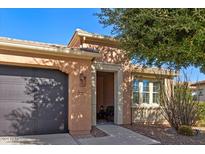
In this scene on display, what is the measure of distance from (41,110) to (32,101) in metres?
0.52

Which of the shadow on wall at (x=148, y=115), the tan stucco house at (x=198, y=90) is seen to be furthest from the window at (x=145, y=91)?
the tan stucco house at (x=198, y=90)

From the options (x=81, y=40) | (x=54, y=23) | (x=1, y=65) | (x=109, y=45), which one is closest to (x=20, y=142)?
(x=1, y=65)

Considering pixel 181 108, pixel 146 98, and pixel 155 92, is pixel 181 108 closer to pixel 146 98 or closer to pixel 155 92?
pixel 146 98

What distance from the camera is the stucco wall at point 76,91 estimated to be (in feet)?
33.2

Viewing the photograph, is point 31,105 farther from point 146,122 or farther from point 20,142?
point 146,122

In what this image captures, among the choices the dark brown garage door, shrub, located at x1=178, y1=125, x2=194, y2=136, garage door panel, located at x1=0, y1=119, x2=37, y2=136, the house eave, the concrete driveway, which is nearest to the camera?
the concrete driveway

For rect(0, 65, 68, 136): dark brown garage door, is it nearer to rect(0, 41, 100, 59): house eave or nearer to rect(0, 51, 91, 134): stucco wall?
rect(0, 51, 91, 134): stucco wall

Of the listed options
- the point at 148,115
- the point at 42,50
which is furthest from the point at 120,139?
the point at 148,115

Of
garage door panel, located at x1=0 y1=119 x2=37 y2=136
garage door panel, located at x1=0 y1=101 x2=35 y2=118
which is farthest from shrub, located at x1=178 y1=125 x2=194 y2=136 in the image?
garage door panel, located at x1=0 y1=101 x2=35 y2=118

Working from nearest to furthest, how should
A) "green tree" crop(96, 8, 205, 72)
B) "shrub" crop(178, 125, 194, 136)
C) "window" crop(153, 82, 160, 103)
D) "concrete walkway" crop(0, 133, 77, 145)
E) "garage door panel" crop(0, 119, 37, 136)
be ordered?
1. "green tree" crop(96, 8, 205, 72)
2. "concrete walkway" crop(0, 133, 77, 145)
3. "garage door panel" crop(0, 119, 37, 136)
4. "shrub" crop(178, 125, 194, 136)
5. "window" crop(153, 82, 160, 103)

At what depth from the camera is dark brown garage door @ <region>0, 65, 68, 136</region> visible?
934 cm

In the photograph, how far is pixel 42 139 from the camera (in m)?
8.97

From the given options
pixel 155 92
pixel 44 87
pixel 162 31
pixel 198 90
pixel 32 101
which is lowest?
pixel 32 101

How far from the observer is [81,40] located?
12477 mm
